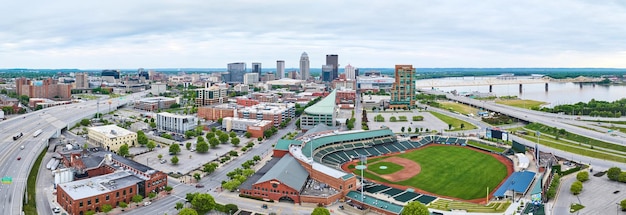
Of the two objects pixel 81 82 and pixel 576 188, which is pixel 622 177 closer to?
pixel 576 188

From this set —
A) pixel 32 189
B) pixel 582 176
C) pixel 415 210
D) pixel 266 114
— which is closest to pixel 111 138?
pixel 32 189

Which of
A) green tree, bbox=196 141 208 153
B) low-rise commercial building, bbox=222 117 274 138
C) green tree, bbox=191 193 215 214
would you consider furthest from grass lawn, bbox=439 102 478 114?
green tree, bbox=191 193 215 214

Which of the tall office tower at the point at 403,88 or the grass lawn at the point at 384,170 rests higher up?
the tall office tower at the point at 403,88

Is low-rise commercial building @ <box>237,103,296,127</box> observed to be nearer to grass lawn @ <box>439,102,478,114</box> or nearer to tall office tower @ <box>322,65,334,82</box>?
grass lawn @ <box>439,102,478,114</box>

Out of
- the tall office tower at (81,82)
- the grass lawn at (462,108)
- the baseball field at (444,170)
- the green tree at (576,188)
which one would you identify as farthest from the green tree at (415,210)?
the tall office tower at (81,82)

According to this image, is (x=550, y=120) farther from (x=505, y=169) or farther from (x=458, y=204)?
(x=458, y=204)

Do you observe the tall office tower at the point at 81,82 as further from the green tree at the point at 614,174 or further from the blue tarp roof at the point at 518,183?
the green tree at the point at 614,174

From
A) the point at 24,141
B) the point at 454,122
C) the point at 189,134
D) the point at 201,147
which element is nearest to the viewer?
the point at 201,147
